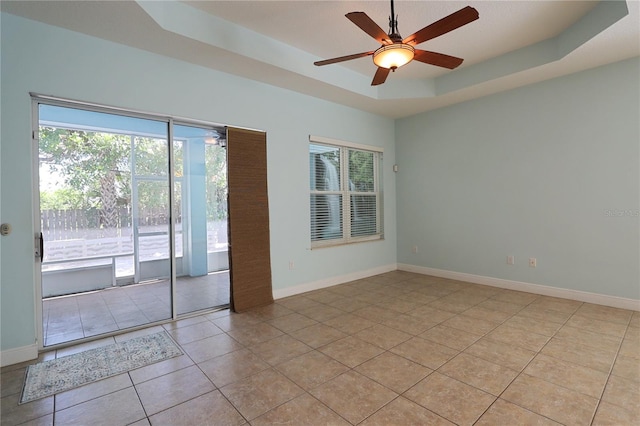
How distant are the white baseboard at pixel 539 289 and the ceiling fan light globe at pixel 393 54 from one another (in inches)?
148

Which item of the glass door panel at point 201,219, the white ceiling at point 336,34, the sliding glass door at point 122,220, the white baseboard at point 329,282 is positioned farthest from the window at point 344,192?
the sliding glass door at point 122,220

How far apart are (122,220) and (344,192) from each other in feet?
10.7

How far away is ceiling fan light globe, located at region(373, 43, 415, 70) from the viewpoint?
238cm

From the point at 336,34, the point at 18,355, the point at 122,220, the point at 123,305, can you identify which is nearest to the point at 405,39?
the point at 336,34

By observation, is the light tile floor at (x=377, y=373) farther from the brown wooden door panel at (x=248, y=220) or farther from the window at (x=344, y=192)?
the window at (x=344, y=192)

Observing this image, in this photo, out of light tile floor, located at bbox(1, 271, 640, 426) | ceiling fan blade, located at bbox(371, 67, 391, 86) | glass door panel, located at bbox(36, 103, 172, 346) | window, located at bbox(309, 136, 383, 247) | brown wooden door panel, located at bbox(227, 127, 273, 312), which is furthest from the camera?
window, located at bbox(309, 136, 383, 247)

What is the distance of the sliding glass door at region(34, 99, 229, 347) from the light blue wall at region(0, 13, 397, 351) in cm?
16

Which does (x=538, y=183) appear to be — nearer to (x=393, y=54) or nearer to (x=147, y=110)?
(x=393, y=54)

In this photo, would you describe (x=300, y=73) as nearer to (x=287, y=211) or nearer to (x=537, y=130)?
(x=287, y=211)

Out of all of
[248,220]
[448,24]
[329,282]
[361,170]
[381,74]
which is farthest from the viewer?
[361,170]

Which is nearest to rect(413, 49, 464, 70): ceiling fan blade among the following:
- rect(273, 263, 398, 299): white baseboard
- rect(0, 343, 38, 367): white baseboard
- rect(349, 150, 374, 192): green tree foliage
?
rect(349, 150, 374, 192): green tree foliage

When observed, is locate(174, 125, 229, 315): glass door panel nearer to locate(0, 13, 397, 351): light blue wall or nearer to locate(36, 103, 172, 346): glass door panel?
locate(36, 103, 172, 346): glass door panel

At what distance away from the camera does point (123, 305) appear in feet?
12.5

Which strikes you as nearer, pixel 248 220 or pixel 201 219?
pixel 201 219
